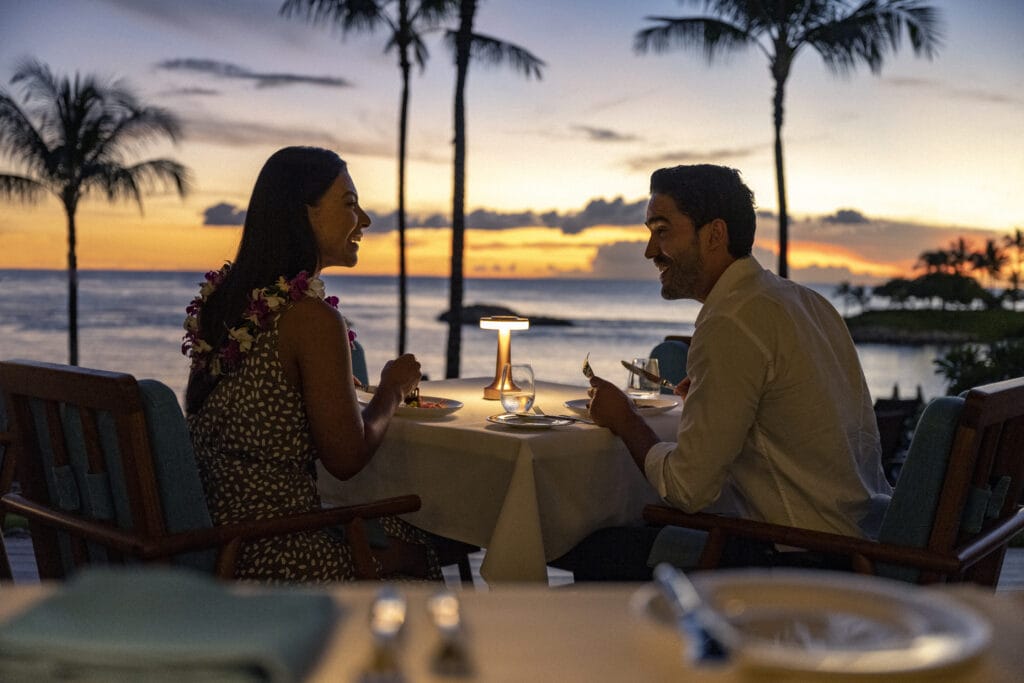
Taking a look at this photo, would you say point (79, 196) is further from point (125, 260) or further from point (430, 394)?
point (430, 394)

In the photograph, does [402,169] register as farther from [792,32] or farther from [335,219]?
[335,219]

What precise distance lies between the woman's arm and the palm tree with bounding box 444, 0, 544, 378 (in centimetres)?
988

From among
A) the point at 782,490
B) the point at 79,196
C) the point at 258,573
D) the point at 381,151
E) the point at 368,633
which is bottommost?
the point at 258,573

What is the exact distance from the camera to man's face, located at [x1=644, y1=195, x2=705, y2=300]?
108 inches

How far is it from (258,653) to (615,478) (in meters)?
2.23

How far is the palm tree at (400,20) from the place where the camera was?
13227mm

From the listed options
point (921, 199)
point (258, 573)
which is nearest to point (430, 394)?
point (258, 573)

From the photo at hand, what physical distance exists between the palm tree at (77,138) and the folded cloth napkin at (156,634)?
631 inches

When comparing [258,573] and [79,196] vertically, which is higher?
[79,196]

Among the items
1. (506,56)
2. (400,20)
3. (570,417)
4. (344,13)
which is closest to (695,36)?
(506,56)

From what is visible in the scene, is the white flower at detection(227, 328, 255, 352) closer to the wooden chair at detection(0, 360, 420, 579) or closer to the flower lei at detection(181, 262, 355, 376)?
the flower lei at detection(181, 262, 355, 376)

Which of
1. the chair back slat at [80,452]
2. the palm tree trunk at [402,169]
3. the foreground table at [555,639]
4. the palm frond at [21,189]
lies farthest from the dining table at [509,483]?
the palm frond at [21,189]

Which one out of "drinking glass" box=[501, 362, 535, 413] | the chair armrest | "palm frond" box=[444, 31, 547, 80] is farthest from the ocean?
the chair armrest

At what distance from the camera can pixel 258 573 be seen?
2.47 meters
